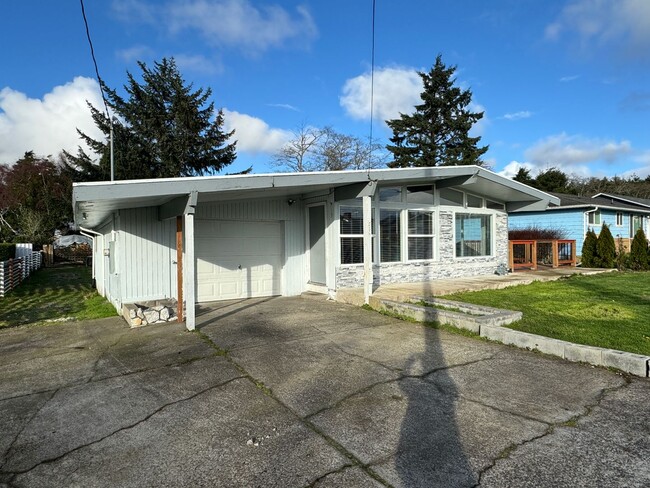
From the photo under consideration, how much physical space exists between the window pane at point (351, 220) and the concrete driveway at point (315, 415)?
3945 millimetres

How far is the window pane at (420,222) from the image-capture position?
35.0 feet

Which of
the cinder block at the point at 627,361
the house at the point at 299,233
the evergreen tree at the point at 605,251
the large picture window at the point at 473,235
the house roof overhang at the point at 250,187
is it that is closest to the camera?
the cinder block at the point at 627,361

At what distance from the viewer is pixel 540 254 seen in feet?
57.1

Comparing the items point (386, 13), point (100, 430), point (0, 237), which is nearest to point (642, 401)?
point (100, 430)

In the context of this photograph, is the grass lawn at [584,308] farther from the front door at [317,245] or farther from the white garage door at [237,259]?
the white garage door at [237,259]

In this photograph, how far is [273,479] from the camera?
103 inches

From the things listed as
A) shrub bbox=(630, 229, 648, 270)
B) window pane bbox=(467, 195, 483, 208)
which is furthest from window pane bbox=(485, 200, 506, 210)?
shrub bbox=(630, 229, 648, 270)

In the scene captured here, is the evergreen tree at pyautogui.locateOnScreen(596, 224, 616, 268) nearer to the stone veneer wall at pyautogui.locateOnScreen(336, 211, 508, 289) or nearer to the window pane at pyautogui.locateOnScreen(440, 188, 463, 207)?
the stone veneer wall at pyautogui.locateOnScreen(336, 211, 508, 289)

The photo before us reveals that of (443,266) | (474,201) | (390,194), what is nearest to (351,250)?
(390,194)

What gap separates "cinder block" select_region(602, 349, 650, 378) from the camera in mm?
4371

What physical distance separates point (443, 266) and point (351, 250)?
322cm

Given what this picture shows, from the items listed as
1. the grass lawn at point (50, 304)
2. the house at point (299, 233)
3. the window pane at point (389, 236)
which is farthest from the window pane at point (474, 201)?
the grass lawn at point (50, 304)

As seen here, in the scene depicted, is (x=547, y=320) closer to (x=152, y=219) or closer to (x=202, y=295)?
(x=202, y=295)

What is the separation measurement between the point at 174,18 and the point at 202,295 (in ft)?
20.4
